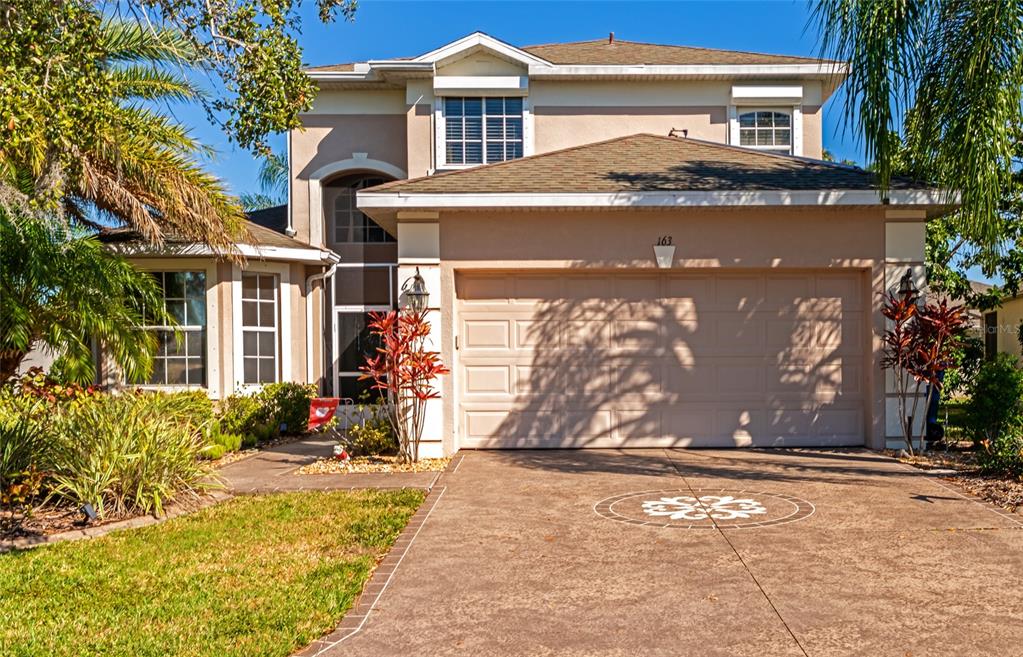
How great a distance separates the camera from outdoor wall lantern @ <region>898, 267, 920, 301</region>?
32.0 ft

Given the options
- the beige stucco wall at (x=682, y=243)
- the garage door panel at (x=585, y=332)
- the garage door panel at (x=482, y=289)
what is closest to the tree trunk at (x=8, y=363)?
the beige stucco wall at (x=682, y=243)

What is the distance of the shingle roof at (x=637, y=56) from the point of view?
16.8 metres

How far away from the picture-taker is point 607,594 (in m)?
4.97

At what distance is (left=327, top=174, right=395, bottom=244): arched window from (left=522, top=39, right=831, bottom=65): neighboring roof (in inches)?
194

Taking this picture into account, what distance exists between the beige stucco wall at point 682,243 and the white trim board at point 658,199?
→ 299mm

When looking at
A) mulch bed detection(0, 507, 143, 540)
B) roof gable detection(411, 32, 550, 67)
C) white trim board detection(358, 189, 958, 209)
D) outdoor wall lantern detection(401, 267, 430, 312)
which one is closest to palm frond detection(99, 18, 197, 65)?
white trim board detection(358, 189, 958, 209)

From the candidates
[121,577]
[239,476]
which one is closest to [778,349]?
[239,476]

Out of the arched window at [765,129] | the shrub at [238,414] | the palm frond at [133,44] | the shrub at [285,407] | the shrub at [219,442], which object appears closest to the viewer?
the shrub at [219,442]

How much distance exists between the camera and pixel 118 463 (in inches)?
277

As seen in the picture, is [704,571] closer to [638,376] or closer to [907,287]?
[638,376]

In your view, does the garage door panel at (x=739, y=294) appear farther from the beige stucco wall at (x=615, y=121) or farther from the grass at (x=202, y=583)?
the beige stucco wall at (x=615, y=121)

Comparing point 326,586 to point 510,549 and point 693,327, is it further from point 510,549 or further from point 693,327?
point 693,327

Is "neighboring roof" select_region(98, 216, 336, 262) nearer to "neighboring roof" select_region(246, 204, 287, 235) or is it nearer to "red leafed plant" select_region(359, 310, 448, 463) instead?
"neighboring roof" select_region(246, 204, 287, 235)

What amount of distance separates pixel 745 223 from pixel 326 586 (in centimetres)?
723
